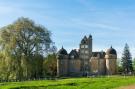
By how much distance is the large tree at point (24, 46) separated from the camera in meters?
80.1

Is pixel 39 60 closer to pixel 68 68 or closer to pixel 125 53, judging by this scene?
pixel 68 68

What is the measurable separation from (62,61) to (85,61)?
660 centimetres

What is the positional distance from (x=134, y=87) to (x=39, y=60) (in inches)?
1425

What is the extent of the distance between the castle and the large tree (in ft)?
Result: 99.1

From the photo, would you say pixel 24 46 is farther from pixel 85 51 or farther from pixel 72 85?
pixel 85 51

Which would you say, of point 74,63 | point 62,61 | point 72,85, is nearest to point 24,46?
point 72,85

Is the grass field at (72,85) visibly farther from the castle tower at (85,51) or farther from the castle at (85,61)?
the castle tower at (85,51)

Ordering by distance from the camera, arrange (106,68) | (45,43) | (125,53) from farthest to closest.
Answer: (125,53) < (106,68) < (45,43)

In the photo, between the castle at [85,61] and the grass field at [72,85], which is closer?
the grass field at [72,85]

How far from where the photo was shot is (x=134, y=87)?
48.5m

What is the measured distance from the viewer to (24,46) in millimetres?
84375

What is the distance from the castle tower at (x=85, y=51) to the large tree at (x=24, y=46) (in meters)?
32.8

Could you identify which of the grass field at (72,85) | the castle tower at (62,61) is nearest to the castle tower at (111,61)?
the castle tower at (62,61)

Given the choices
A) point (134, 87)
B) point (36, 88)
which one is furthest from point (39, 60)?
point (134, 87)
